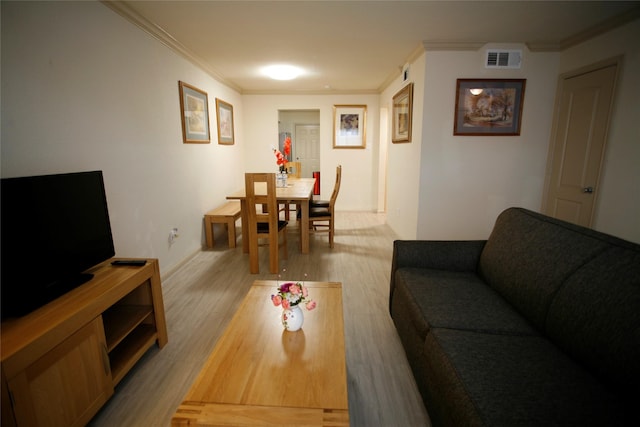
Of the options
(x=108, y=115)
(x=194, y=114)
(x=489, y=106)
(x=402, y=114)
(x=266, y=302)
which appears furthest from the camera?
(x=402, y=114)

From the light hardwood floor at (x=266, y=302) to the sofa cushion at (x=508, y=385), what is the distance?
0.35 m

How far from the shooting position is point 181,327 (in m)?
2.26

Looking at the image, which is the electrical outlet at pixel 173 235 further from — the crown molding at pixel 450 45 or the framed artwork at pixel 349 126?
the framed artwork at pixel 349 126

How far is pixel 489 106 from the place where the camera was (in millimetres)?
3471

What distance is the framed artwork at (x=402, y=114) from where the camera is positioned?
3.90m

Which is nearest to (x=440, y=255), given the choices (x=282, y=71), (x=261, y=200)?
(x=261, y=200)

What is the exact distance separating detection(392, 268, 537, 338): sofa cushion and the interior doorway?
689cm

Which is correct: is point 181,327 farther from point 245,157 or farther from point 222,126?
point 245,157

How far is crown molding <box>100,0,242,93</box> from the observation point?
2359 millimetres

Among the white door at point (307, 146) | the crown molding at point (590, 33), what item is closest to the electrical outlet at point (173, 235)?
the crown molding at point (590, 33)

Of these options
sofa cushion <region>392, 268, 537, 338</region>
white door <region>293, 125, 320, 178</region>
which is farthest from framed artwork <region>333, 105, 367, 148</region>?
sofa cushion <region>392, 268, 537, 338</region>

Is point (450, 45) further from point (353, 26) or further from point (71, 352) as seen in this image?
point (71, 352)

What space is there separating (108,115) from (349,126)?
4.42 metres

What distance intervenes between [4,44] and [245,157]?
15.3ft
